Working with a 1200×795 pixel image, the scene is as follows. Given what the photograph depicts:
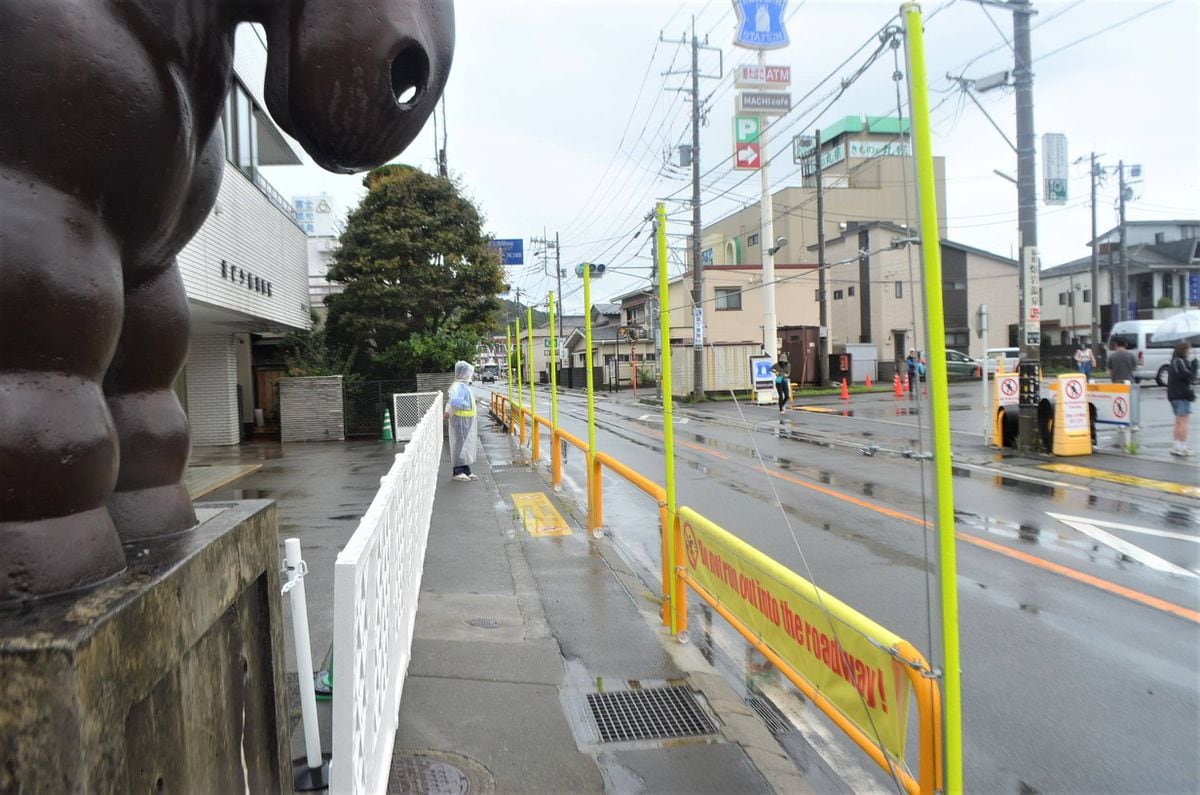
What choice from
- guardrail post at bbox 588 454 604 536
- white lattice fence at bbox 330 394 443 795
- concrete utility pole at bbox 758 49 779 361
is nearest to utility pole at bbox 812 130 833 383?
concrete utility pole at bbox 758 49 779 361

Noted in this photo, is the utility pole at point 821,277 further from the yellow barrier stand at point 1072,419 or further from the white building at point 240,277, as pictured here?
the white building at point 240,277

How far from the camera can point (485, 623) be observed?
16.2 ft

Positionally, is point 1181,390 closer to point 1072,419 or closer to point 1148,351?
point 1072,419

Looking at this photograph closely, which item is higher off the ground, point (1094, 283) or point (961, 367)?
point (1094, 283)

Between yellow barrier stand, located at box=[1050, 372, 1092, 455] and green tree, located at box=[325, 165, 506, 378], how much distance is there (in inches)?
501

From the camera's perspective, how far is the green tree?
738 inches

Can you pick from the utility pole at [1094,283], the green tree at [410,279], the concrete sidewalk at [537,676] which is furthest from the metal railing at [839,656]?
the utility pole at [1094,283]

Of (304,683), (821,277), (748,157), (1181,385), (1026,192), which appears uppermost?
(748,157)

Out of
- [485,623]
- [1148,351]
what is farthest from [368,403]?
[1148,351]

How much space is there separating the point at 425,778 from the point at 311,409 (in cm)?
1577

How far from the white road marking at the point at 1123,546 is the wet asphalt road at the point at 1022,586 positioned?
0.03 m

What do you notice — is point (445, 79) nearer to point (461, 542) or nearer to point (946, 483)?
point (946, 483)

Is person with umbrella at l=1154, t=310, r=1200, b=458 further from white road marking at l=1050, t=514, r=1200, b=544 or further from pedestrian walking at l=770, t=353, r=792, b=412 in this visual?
pedestrian walking at l=770, t=353, r=792, b=412

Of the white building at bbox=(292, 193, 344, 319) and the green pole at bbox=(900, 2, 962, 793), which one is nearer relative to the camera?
the green pole at bbox=(900, 2, 962, 793)
